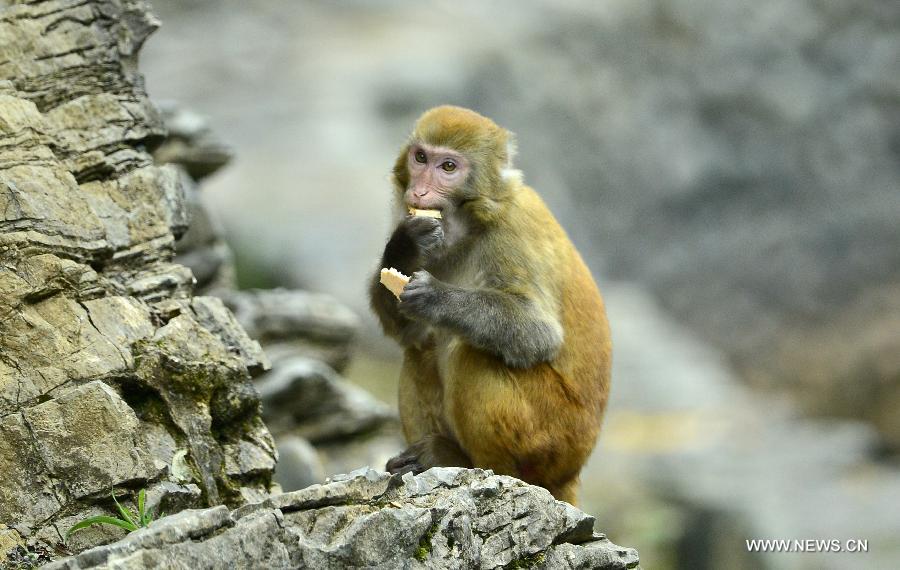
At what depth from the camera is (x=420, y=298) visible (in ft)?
19.0

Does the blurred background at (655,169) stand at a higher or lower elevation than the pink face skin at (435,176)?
higher

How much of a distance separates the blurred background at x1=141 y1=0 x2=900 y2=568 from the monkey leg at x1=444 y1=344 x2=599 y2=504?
8365 mm

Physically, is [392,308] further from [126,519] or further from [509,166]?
[126,519]

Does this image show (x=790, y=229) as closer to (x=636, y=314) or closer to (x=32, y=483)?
(x=636, y=314)

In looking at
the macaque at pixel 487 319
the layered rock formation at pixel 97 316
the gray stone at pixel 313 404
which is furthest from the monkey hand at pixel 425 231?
the gray stone at pixel 313 404

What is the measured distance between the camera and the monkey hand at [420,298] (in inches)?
229

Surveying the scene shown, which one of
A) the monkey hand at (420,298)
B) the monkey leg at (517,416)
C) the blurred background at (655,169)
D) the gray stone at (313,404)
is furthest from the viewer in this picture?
the blurred background at (655,169)

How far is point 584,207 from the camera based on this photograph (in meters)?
17.9

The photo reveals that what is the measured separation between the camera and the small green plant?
434 cm

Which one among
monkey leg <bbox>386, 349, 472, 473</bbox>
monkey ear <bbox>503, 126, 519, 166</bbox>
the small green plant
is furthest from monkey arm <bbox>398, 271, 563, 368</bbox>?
the small green plant

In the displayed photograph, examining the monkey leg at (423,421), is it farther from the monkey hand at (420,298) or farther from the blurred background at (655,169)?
the blurred background at (655,169)

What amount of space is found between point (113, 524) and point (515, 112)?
14211 mm

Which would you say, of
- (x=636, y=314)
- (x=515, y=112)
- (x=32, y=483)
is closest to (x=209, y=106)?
(x=515, y=112)

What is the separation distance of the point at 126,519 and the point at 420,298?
6.52 feet
